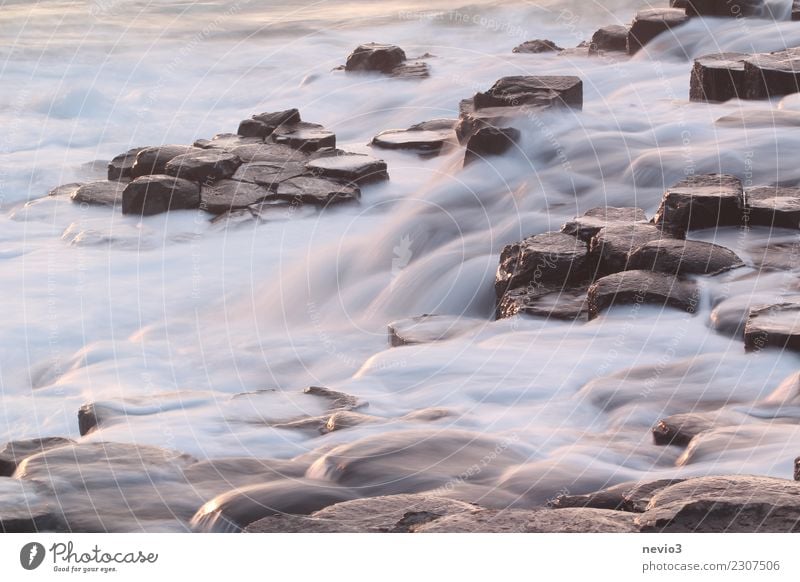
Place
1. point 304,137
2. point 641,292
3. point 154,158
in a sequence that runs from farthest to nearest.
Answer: point 304,137 < point 154,158 < point 641,292

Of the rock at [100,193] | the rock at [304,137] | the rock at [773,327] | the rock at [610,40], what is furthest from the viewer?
the rock at [610,40]

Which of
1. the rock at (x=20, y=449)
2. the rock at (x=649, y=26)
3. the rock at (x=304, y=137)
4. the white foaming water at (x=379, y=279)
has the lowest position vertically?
the white foaming water at (x=379, y=279)

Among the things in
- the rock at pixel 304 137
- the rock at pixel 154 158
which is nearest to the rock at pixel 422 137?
the rock at pixel 304 137

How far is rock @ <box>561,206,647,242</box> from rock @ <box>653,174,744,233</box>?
0.51 feet

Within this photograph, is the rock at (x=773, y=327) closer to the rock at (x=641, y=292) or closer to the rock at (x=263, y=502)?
the rock at (x=641, y=292)

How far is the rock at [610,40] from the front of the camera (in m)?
11.9

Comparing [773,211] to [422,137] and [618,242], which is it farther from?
[422,137]

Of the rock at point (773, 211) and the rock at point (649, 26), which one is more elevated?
the rock at point (649, 26)

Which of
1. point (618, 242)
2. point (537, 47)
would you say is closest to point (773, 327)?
point (618, 242)

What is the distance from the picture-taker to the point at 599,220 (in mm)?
6980

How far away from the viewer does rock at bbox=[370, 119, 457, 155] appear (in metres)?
9.40

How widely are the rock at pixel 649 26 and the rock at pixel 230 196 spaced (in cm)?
459

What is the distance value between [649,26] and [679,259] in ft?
19.0

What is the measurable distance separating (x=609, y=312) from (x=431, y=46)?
26.3 ft
